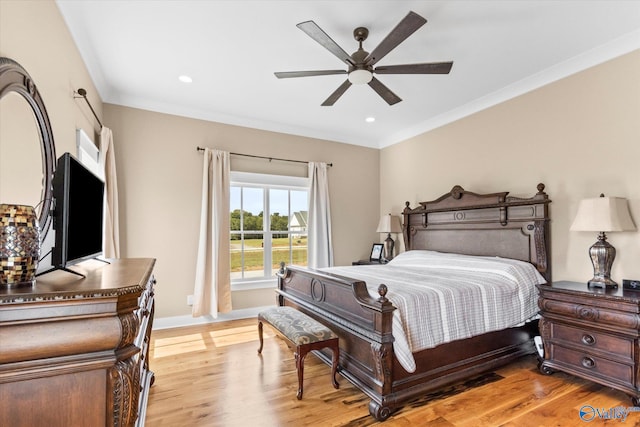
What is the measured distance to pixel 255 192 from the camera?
473 centimetres

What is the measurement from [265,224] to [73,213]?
3.45m

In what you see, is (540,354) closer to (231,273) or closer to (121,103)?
(231,273)

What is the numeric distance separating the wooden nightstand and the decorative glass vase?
11.0 ft

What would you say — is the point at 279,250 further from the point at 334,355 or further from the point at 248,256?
the point at 334,355

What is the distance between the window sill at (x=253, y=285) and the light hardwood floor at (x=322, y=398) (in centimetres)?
140

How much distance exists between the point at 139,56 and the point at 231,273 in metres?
2.83

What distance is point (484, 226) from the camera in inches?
147

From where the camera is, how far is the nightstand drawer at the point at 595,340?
225 cm

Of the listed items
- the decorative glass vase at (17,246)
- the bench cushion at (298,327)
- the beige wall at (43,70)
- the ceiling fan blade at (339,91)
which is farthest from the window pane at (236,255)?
the decorative glass vase at (17,246)

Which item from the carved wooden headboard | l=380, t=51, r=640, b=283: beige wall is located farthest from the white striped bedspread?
l=380, t=51, r=640, b=283: beige wall

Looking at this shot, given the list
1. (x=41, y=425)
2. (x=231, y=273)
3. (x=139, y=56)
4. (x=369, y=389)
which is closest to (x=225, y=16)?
(x=139, y=56)

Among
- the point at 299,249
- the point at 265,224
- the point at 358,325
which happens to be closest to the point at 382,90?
the point at 358,325

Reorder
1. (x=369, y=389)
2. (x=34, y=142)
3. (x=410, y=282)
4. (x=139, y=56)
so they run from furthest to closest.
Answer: (x=139, y=56), (x=410, y=282), (x=369, y=389), (x=34, y=142)

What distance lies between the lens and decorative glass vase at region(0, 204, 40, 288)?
1025 mm
